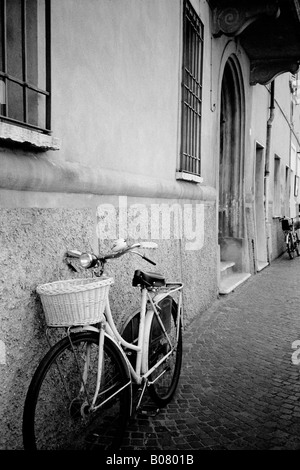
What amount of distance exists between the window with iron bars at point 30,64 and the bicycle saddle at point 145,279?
42.6 inches

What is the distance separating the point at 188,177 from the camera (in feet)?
18.4

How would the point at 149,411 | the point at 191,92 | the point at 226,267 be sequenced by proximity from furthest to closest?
the point at 226,267, the point at 191,92, the point at 149,411

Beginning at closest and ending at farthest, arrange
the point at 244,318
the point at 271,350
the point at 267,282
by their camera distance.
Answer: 1. the point at 271,350
2. the point at 244,318
3. the point at 267,282

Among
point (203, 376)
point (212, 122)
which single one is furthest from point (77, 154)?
point (212, 122)

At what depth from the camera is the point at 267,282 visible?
8.86 m

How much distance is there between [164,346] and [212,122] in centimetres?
448

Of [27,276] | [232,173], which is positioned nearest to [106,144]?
[27,276]

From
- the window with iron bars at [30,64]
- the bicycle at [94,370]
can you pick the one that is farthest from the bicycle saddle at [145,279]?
the window with iron bars at [30,64]

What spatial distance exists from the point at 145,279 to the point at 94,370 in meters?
0.72

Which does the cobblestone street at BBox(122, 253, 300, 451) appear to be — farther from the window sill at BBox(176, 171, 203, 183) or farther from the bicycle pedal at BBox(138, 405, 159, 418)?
the window sill at BBox(176, 171, 203, 183)

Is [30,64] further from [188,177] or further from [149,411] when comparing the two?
[188,177]

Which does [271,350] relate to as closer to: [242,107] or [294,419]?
[294,419]

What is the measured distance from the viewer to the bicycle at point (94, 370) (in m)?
2.44

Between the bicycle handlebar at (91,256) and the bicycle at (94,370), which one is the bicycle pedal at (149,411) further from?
the bicycle handlebar at (91,256)
